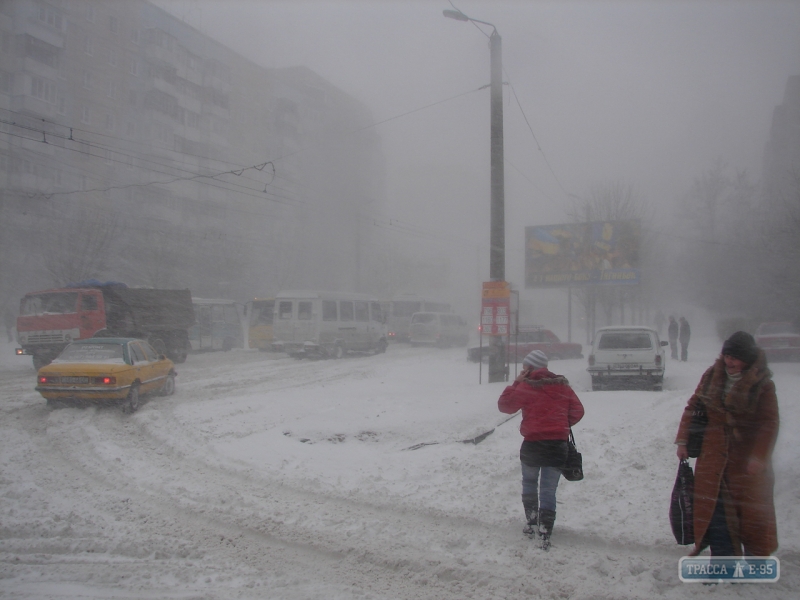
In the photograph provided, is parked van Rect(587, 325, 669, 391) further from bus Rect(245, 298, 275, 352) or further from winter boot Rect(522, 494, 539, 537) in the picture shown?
bus Rect(245, 298, 275, 352)

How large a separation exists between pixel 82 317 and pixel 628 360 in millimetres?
14971

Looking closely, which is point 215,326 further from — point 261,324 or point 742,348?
point 742,348

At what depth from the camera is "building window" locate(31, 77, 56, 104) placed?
123 feet

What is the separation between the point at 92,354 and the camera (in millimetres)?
10562

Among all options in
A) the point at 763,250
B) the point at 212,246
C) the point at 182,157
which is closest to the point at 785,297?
the point at 763,250

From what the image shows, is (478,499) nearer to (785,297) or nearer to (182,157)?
(785,297)

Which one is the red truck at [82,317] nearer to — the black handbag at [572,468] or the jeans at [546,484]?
the jeans at [546,484]

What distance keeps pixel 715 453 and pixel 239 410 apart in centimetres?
825

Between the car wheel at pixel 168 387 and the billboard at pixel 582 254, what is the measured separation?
57.2ft

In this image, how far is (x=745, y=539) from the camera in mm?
3701

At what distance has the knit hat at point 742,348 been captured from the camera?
12.1 feet

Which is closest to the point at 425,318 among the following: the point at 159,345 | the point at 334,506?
the point at 159,345

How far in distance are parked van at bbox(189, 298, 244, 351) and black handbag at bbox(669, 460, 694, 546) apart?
2383cm

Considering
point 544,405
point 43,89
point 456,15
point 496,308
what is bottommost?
point 544,405
